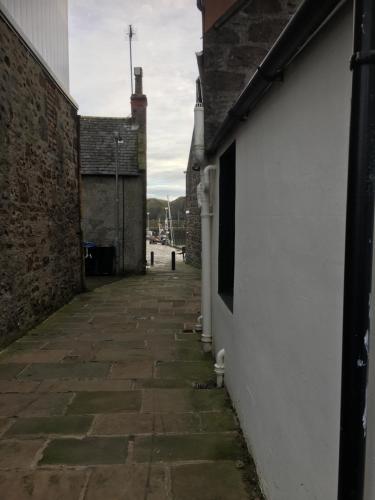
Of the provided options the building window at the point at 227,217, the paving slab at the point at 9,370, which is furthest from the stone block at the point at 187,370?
the paving slab at the point at 9,370

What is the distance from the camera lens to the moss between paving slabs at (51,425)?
3.29 metres

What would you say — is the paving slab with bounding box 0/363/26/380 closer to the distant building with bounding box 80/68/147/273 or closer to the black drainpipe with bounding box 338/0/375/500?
the black drainpipe with bounding box 338/0/375/500

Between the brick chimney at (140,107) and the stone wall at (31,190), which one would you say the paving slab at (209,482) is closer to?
the stone wall at (31,190)

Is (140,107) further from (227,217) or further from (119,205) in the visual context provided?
(227,217)

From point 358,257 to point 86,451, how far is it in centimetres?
261

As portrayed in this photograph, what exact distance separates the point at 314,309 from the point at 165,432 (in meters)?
2.16

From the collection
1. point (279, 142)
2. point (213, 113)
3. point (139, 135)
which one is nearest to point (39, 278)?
point (213, 113)

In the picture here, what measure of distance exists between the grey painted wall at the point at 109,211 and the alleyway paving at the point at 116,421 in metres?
9.10

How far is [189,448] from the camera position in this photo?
9.95 feet

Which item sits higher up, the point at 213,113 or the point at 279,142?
the point at 213,113

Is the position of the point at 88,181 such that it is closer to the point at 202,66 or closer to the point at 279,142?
the point at 202,66

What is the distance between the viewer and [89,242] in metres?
15.4

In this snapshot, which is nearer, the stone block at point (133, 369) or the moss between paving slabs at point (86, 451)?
the moss between paving slabs at point (86, 451)

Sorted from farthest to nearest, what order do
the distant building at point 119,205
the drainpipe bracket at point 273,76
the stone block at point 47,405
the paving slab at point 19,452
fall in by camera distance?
the distant building at point 119,205 < the stone block at point 47,405 < the paving slab at point 19,452 < the drainpipe bracket at point 273,76
